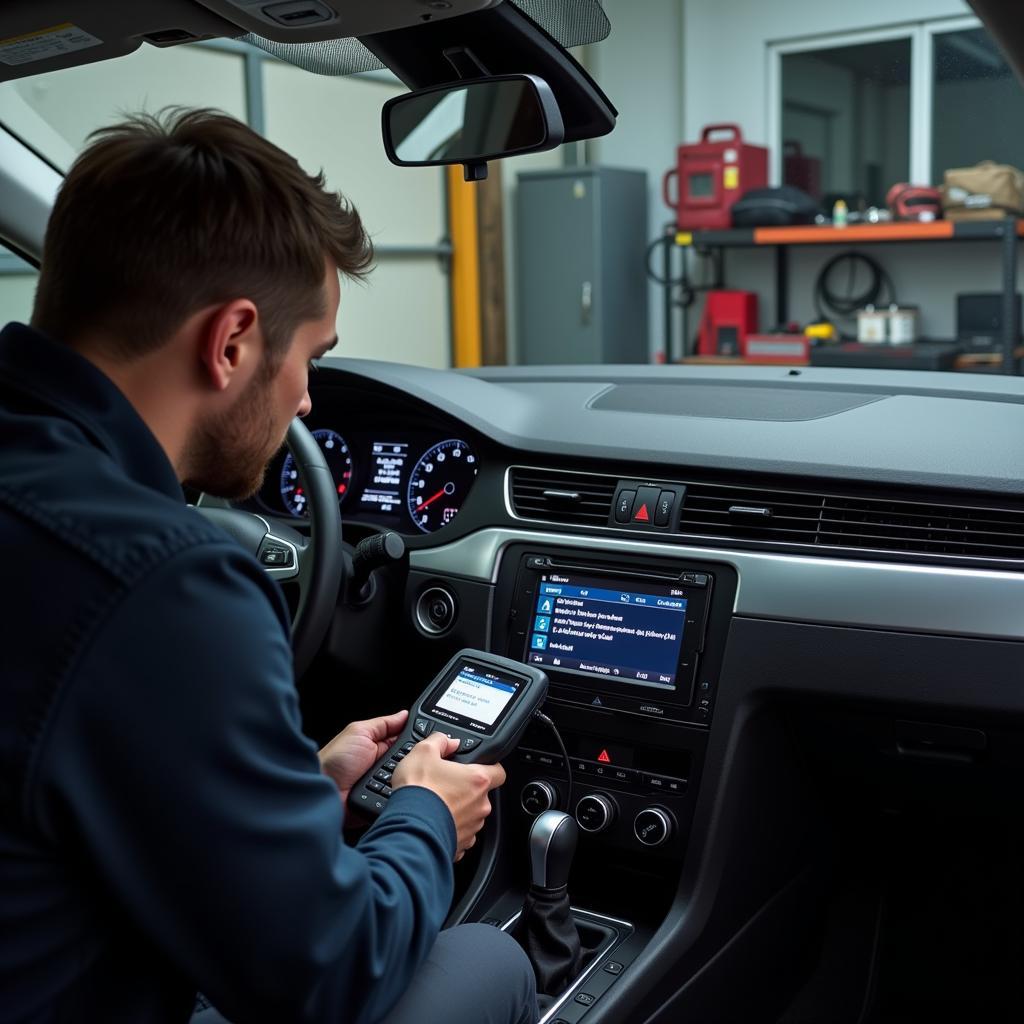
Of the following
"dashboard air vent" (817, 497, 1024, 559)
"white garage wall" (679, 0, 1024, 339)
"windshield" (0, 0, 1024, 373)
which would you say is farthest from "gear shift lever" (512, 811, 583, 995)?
"white garage wall" (679, 0, 1024, 339)

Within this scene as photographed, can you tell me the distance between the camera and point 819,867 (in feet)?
6.14

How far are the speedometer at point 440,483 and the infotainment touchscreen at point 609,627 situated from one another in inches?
8.9

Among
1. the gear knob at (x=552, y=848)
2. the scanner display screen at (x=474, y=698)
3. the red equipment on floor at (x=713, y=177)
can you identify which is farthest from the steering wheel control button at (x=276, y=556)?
the red equipment on floor at (x=713, y=177)

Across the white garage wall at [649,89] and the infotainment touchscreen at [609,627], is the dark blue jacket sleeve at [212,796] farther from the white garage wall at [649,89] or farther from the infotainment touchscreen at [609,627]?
the white garage wall at [649,89]

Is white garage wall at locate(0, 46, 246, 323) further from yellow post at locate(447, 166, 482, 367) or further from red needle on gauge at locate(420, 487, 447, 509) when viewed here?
red needle on gauge at locate(420, 487, 447, 509)

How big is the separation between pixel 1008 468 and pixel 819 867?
2.43ft

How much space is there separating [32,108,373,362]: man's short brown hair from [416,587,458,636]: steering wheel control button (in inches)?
34.4

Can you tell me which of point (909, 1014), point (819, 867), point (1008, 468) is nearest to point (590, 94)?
point (1008, 468)

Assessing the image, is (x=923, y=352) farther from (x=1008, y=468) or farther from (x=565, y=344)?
(x=1008, y=468)

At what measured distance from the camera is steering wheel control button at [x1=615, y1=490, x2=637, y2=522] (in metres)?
1.62

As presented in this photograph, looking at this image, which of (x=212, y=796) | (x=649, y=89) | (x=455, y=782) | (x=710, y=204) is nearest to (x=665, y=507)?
(x=455, y=782)

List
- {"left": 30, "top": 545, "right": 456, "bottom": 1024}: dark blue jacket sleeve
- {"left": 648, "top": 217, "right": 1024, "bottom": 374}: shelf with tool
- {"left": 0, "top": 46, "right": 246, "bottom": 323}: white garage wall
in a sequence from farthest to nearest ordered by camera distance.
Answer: {"left": 648, "top": 217, "right": 1024, "bottom": 374}: shelf with tool
{"left": 0, "top": 46, "right": 246, "bottom": 323}: white garage wall
{"left": 30, "top": 545, "right": 456, "bottom": 1024}: dark blue jacket sleeve

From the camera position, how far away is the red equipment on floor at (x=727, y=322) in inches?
278

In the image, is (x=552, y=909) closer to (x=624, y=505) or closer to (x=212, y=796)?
(x=624, y=505)
